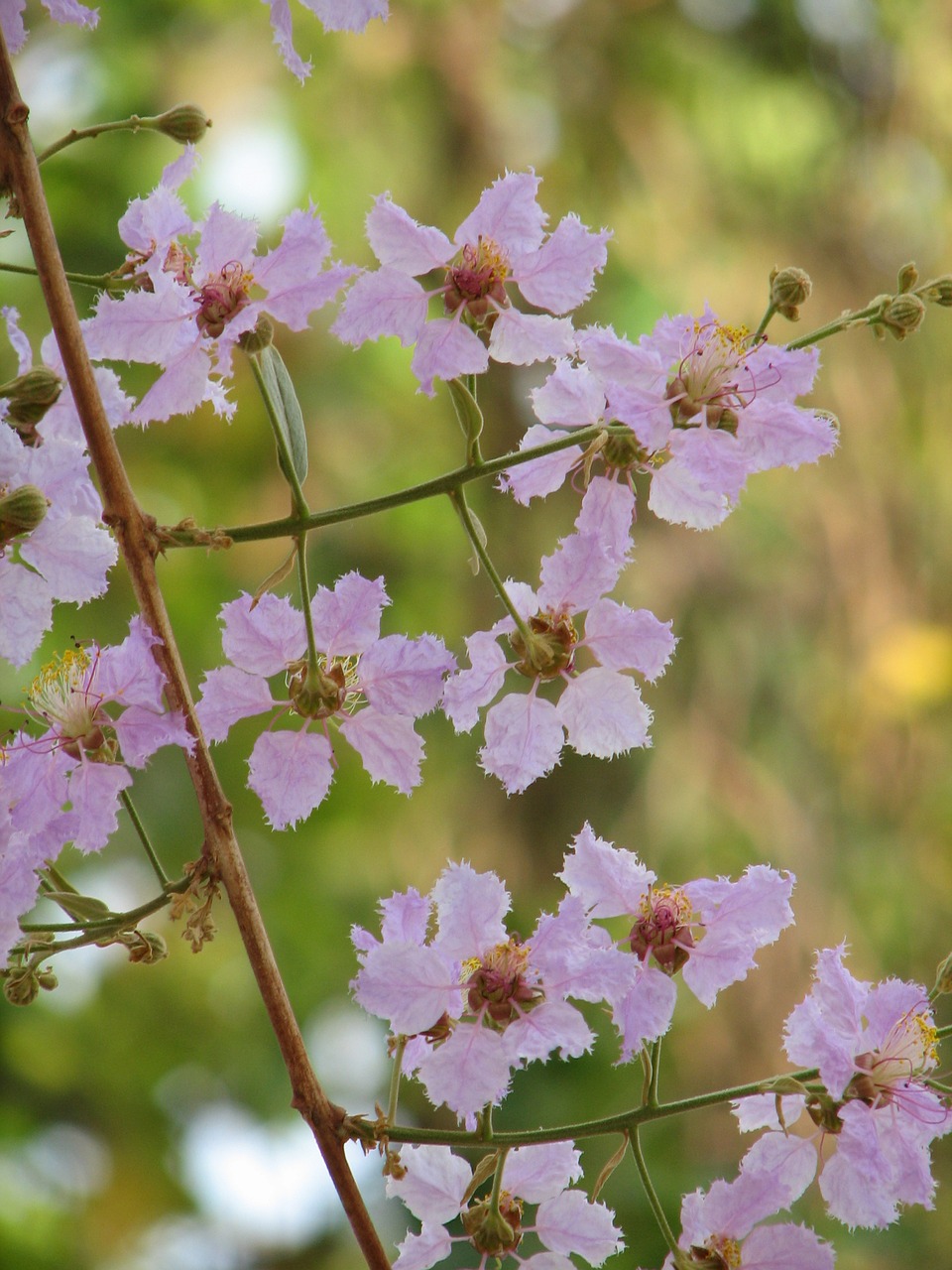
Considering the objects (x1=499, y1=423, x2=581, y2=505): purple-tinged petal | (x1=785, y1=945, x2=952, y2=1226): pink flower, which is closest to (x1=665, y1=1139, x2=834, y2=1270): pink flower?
(x1=785, y1=945, x2=952, y2=1226): pink flower

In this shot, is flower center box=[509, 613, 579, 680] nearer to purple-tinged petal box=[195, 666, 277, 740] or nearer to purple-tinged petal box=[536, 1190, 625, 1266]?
purple-tinged petal box=[195, 666, 277, 740]

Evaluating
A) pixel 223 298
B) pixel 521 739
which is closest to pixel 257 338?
pixel 223 298

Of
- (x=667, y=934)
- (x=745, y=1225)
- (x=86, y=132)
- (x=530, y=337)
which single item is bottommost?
(x=745, y=1225)

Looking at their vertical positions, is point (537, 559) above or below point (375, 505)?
above

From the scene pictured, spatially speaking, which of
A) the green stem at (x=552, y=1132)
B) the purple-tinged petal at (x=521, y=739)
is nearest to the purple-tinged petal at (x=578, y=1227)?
the green stem at (x=552, y=1132)

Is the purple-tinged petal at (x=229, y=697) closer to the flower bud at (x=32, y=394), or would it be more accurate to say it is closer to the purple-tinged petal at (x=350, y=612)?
the purple-tinged petal at (x=350, y=612)

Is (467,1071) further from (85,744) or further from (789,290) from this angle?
(789,290)

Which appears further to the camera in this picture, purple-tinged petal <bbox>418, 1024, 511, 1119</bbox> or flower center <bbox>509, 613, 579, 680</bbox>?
flower center <bbox>509, 613, 579, 680</bbox>
